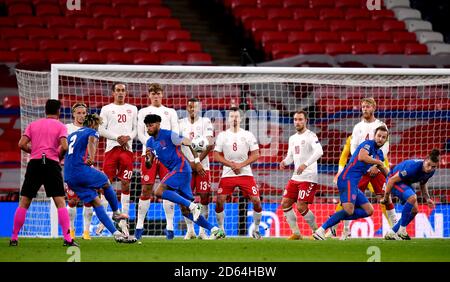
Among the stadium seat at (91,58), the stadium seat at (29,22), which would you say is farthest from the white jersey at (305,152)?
the stadium seat at (29,22)

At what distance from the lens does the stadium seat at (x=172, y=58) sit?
18.3 metres

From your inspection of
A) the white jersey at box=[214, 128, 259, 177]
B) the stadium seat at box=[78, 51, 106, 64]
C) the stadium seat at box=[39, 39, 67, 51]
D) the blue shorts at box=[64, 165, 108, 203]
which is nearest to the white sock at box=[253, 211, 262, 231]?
the white jersey at box=[214, 128, 259, 177]

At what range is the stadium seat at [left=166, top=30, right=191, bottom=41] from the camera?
1964 centimetres

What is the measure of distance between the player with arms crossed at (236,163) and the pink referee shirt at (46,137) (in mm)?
3140

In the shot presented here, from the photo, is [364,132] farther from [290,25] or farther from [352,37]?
[290,25]

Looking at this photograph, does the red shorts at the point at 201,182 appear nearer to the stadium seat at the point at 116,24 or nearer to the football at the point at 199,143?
the football at the point at 199,143

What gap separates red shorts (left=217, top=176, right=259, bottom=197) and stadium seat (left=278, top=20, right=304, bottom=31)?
723 cm

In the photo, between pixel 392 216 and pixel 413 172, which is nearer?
pixel 413 172

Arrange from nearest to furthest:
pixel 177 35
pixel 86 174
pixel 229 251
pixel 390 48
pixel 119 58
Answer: pixel 229 251 < pixel 86 174 < pixel 119 58 < pixel 177 35 < pixel 390 48

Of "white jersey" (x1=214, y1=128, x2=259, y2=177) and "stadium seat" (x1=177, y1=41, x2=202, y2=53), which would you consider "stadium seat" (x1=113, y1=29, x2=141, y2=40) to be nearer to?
"stadium seat" (x1=177, y1=41, x2=202, y2=53)

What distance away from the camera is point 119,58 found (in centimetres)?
1831

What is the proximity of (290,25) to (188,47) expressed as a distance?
244 centimetres

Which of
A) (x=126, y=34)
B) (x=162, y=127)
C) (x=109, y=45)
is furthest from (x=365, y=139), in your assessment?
(x=126, y=34)
